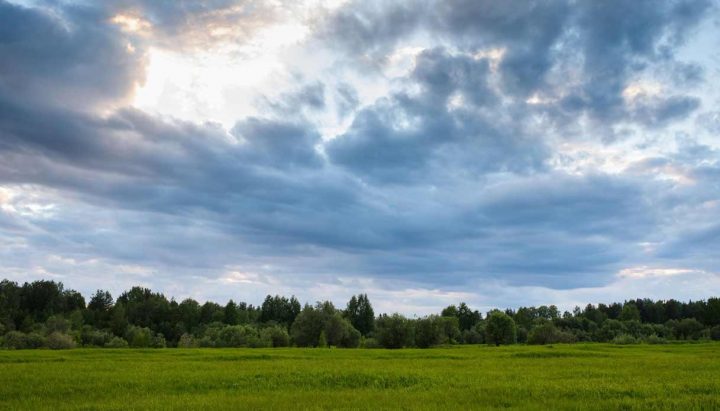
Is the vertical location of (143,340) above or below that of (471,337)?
below

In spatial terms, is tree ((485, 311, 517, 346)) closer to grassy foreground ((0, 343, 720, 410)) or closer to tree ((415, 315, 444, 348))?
tree ((415, 315, 444, 348))

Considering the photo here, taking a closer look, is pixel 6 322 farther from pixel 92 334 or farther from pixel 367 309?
pixel 367 309

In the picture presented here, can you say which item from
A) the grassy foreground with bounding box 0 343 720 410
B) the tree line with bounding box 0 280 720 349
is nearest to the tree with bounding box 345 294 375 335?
the tree line with bounding box 0 280 720 349

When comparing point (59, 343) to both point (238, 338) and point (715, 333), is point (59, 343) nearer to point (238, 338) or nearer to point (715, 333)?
point (238, 338)

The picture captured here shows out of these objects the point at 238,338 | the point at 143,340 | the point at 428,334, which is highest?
the point at 428,334

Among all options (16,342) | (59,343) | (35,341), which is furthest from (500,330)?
(16,342)

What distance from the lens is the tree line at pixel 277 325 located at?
96.8 metres

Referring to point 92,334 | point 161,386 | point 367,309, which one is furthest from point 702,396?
point 367,309

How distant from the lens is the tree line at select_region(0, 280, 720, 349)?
9675cm

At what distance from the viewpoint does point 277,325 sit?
117375mm

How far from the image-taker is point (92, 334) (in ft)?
357

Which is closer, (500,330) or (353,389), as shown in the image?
(353,389)

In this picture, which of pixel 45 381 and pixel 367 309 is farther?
pixel 367 309

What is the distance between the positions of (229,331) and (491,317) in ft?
174
